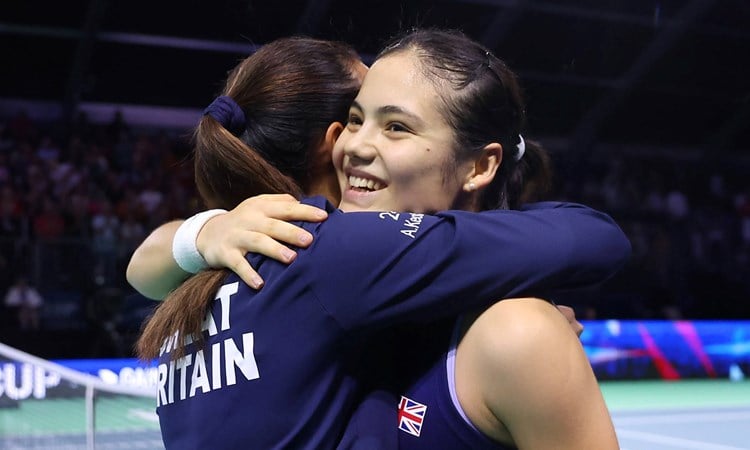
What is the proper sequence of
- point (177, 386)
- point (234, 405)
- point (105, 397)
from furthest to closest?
point (105, 397) < point (177, 386) < point (234, 405)

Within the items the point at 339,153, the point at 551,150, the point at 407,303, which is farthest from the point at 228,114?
the point at 551,150

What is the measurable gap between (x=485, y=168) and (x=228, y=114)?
1.52ft

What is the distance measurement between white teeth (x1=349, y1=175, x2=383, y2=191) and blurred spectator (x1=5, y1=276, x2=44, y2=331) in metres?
7.67

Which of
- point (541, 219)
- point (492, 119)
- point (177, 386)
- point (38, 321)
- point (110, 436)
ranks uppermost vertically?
point (492, 119)

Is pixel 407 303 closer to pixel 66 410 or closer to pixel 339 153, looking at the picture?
pixel 339 153

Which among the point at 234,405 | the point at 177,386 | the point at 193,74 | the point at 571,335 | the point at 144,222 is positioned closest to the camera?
the point at 571,335

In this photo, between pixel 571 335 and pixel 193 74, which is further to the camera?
pixel 193 74

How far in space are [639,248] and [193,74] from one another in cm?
717

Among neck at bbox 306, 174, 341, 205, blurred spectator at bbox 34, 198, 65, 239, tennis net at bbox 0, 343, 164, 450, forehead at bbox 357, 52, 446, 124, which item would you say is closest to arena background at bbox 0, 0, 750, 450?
blurred spectator at bbox 34, 198, 65, 239

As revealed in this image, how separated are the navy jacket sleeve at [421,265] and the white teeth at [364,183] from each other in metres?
0.25

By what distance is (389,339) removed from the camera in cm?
146

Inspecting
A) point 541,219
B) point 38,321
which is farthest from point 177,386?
point 38,321

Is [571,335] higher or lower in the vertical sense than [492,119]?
lower

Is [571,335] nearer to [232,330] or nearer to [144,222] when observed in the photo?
[232,330]
